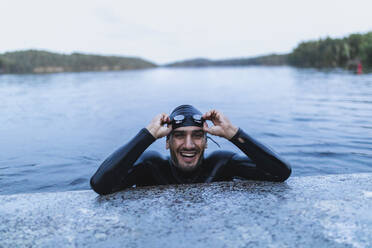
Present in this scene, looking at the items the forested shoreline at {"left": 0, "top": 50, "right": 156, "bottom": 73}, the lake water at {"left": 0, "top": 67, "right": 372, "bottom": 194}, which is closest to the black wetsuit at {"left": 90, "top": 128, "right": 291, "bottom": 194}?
the lake water at {"left": 0, "top": 67, "right": 372, "bottom": 194}

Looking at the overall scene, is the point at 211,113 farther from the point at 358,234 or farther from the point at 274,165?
the point at 358,234

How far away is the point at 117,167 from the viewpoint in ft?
10.8

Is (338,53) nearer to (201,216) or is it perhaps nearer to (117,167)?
(117,167)

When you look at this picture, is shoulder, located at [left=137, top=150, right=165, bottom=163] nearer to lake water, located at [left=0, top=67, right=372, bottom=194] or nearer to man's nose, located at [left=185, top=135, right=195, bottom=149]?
man's nose, located at [left=185, top=135, right=195, bottom=149]

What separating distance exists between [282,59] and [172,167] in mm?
159303

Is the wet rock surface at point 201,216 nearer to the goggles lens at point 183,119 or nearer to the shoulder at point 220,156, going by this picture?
the shoulder at point 220,156

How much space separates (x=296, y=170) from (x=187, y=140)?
13.3 feet

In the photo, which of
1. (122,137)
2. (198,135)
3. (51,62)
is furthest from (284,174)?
(51,62)

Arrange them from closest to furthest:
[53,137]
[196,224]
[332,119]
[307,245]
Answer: [307,245]
[196,224]
[53,137]
[332,119]

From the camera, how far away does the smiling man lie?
131 inches

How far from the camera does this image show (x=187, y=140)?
3529mm

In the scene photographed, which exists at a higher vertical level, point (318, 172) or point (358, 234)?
point (358, 234)

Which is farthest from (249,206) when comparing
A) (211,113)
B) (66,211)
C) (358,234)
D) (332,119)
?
(332,119)

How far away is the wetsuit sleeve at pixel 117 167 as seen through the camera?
3254 mm
